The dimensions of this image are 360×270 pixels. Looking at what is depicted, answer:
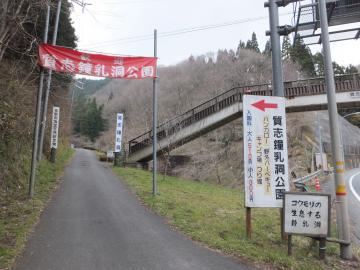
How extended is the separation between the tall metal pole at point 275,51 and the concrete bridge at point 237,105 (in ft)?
35.7

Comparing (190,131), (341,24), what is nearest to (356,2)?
(341,24)

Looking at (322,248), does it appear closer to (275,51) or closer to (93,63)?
→ (275,51)

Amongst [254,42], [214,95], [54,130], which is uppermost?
[254,42]

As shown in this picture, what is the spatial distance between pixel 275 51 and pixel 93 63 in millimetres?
6084

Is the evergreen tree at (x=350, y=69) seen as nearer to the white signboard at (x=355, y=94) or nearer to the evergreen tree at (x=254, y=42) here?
the evergreen tree at (x=254, y=42)

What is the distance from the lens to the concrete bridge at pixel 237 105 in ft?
58.0

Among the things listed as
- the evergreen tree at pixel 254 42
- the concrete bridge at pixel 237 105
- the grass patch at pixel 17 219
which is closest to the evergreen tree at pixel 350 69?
the evergreen tree at pixel 254 42

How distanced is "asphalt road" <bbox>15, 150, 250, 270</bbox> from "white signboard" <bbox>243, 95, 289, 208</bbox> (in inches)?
63.5

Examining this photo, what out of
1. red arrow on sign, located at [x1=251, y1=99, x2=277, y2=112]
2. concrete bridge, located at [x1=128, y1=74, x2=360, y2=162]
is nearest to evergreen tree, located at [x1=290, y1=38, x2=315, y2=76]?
concrete bridge, located at [x1=128, y1=74, x2=360, y2=162]

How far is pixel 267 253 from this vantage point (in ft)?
18.7

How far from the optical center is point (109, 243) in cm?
600

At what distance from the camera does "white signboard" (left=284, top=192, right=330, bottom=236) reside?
5.77 meters

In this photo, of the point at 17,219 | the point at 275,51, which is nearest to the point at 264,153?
the point at 275,51

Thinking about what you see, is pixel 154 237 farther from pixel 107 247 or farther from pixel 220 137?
pixel 220 137
